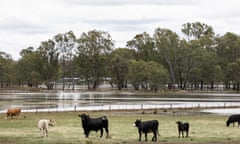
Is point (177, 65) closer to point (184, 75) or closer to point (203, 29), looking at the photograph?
point (184, 75)

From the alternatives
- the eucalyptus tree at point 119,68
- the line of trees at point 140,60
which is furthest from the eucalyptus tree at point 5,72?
the eucalyptus tree at point 119,68

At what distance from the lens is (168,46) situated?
151 metres

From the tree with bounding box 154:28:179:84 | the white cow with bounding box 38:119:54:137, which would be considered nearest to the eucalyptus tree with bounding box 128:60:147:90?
the tree with bounding box 154:28:179:84

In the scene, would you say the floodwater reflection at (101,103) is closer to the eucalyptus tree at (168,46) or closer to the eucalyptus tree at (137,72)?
the eucalyptus tree at (137,72)

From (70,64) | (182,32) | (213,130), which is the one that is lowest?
(213,130)

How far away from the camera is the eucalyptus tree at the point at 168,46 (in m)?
151

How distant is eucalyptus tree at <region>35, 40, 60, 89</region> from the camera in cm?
16025

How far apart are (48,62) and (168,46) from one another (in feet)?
136

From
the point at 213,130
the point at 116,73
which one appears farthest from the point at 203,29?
the point at 213,130

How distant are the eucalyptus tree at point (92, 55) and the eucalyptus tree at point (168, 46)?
18.4 metres

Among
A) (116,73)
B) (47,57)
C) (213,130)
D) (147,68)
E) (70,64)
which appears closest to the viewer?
(213,130)

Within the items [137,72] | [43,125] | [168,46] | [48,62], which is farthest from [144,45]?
[43,125]

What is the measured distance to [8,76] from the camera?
16562cm

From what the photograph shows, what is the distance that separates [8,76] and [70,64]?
884 inches
